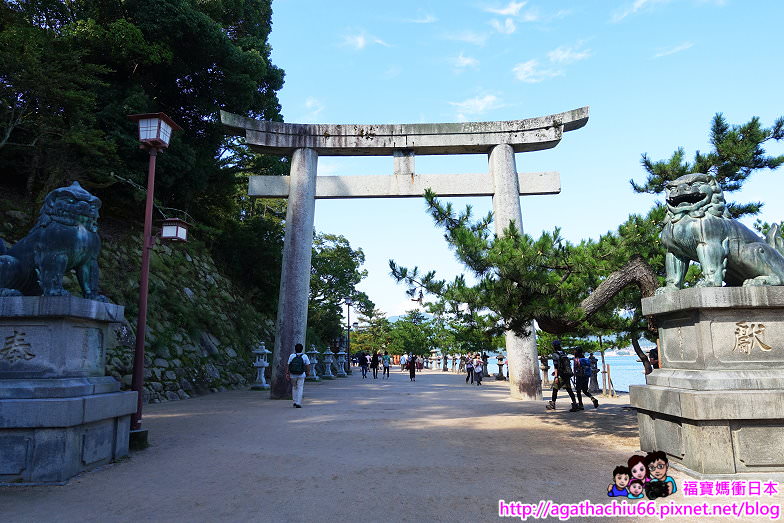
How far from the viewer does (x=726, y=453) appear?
13.3 feet

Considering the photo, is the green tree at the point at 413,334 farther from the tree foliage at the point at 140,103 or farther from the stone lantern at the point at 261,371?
the stone lantern at the point at 261,371

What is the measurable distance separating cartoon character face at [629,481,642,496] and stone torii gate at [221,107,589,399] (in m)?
8.29

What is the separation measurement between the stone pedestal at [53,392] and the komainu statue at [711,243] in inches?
239

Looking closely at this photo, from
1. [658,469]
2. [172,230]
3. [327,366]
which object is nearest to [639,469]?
[658,469]

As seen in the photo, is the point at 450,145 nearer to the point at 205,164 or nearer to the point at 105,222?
the point at 205,164

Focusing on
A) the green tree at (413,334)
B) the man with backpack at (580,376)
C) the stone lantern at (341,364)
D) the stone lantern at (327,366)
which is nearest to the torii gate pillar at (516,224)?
the man with backpack at (580,376)

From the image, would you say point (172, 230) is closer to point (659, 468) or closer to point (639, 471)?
point (639, 471)

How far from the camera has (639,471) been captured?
3766mm

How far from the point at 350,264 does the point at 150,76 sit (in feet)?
45.1

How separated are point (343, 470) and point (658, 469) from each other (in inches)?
117

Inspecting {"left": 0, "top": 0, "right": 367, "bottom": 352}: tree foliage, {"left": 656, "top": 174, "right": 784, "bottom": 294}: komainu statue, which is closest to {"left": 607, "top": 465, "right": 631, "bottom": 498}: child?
{"left": 656, "top": 174, "right": 784, "bottom": 294}: komainu statue

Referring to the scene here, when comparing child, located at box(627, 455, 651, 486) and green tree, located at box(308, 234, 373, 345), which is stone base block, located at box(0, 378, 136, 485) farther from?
green tree, located at box(308, 234, 373, 345)

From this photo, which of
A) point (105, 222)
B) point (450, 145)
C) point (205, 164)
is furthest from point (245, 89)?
point (450, 145)

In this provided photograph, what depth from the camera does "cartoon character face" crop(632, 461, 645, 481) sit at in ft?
12.3
